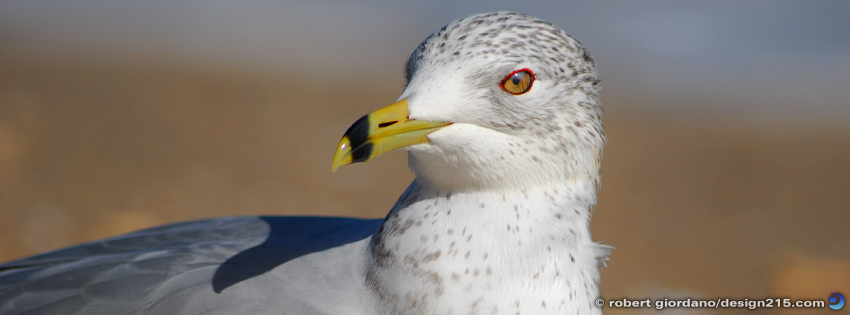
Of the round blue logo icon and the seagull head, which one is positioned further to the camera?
the round blue logo icon

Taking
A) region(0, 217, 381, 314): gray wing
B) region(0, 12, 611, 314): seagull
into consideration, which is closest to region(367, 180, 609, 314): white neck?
region(0, 12, 611, 314): seagull

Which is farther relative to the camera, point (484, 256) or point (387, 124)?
point (484, 256)

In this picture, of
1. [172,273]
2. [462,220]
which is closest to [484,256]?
[462,220]

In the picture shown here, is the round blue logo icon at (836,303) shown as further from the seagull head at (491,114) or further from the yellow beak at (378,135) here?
the yellow beak at (378,135)

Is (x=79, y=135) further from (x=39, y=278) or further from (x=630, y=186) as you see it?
(x=630, y=186)

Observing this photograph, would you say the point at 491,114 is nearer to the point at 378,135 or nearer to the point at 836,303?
the point at 378,135

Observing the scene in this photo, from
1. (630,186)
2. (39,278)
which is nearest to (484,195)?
(39,278)

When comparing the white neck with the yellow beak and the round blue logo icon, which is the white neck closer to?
the yellow beak
